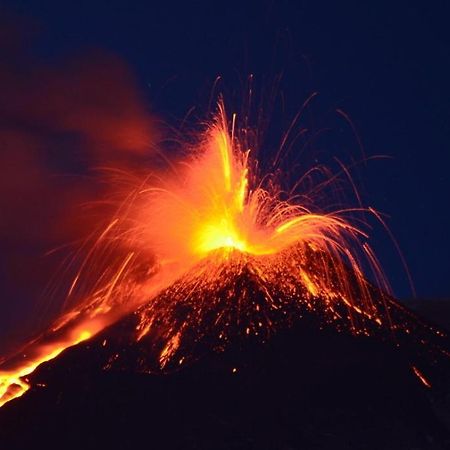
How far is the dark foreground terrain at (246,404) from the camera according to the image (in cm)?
1376

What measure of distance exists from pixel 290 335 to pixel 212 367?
2.30 meters

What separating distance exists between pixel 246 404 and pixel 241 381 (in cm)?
66

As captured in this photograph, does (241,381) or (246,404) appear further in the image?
(241,381)

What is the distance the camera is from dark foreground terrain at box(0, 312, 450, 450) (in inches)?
542

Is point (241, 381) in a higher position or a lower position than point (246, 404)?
higher

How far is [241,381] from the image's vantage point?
1515 cm

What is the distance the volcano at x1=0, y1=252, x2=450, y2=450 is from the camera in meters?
13.9

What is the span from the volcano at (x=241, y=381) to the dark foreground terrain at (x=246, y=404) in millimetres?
27

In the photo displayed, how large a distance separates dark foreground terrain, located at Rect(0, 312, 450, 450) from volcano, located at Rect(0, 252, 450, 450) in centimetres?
3

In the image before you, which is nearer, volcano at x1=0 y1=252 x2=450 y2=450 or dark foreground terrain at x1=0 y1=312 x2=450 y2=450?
dark foreground terrain at x1=0 y1=312 x2=450 y2=450

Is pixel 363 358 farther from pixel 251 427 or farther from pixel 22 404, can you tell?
pixel 22 404

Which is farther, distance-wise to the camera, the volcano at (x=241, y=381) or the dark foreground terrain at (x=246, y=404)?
the volcano at (x=241, y=381)

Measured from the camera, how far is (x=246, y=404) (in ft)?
47.8

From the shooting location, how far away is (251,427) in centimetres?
1395
